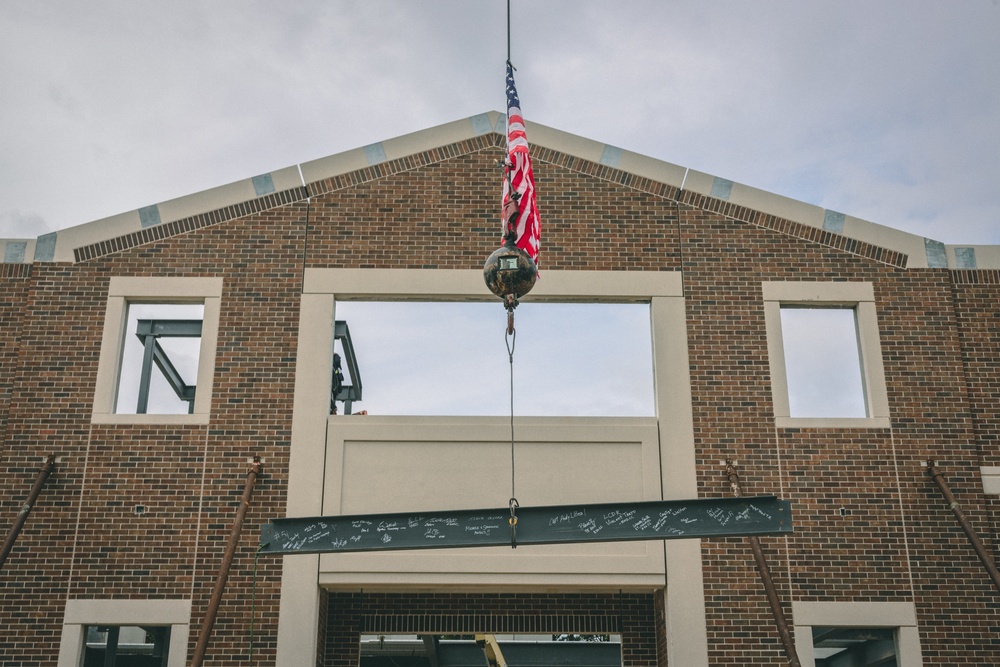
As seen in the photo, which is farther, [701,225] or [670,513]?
[701,225]

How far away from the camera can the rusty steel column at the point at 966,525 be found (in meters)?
13.6

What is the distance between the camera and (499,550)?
1433 centimetres

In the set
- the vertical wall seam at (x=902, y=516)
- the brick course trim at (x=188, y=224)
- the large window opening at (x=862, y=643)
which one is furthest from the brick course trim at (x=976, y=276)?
the brick course trim at (x=188, y=224)

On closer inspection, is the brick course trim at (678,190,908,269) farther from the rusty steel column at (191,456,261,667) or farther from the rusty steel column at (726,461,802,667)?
the rusty steel column at (191,456,261,667)

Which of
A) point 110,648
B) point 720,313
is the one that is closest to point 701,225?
point 720,313

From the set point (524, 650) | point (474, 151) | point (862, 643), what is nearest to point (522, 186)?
point (474, 151)

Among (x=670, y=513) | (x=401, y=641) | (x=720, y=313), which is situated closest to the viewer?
(x=670, y=513)

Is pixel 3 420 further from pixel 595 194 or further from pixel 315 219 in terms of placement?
pixel 595 194

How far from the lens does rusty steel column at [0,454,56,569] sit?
13594 mm

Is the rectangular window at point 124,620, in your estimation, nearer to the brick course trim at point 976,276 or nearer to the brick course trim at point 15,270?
the brick course trim at point 15,270

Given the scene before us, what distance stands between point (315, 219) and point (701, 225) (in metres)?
5.72

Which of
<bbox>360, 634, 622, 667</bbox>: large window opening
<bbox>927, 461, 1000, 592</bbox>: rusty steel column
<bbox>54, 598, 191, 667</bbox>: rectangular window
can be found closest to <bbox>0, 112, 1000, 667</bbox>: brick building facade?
<bbox>54, 598, 191, 667</bbox>: rectangular window

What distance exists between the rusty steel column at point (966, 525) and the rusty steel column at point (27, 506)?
11.9m

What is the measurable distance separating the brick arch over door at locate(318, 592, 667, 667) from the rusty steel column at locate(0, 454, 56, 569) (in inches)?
161
